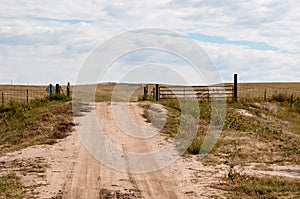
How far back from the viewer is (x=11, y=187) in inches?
400

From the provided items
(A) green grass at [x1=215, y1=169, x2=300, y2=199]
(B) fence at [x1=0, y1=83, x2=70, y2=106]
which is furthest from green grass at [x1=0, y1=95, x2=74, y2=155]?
(A) green grass at [x1=215, y1=169, x2=300, y2=199]

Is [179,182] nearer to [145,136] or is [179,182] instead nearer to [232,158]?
[232,158]

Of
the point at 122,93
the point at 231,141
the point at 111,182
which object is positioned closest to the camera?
the point at 111,182

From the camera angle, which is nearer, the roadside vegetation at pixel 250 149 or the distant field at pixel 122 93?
the roadside vegetation at pixel 250 149

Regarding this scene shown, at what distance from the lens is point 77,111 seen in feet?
77.0

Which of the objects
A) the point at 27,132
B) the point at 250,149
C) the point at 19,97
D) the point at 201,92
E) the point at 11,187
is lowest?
the point at 11,187

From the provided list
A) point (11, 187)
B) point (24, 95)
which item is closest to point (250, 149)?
point (11, 187)

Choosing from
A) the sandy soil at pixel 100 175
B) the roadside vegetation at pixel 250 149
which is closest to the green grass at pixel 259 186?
the roadside vegetation at pixel 250 149

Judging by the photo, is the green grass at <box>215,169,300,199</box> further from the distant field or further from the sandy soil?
the distant field

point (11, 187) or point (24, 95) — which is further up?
point (24, 95)

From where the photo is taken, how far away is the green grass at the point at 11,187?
9.54 m

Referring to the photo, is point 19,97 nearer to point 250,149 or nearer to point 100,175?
point 250,149

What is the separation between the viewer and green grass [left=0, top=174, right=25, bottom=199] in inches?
376

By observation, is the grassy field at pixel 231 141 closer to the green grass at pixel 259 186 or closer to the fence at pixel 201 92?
the green grass at pixel 259 186
